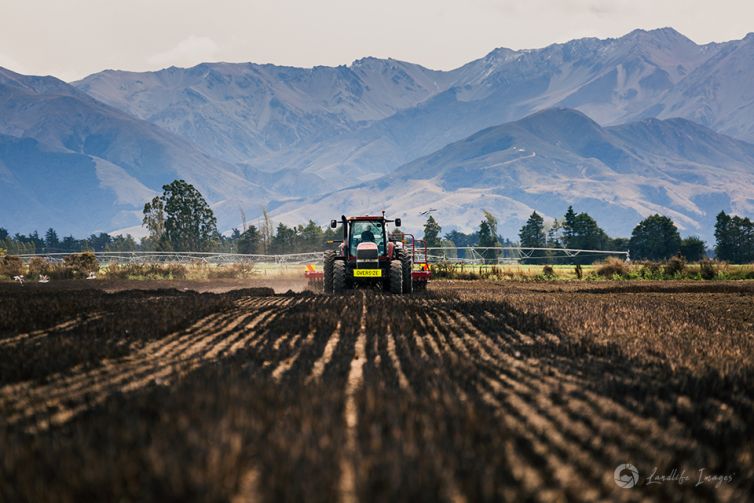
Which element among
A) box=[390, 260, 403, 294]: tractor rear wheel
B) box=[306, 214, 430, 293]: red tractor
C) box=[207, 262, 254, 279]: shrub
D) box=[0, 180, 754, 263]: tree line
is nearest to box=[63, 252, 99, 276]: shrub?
box=[207, 262, 254, 279]: shrub

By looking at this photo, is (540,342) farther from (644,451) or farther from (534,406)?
(644,451)

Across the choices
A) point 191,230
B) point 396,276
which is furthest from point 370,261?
point 191,230

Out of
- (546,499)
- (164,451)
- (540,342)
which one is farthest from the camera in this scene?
(540,342)

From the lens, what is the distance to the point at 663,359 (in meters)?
10.5

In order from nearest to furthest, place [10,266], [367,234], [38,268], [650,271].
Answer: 1. [367,234]
2. [650,271]
3. [38,268]
4. [10,266]

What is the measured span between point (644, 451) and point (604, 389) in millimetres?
2276

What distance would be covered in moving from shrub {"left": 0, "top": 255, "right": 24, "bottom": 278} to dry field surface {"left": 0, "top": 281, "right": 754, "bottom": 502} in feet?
123

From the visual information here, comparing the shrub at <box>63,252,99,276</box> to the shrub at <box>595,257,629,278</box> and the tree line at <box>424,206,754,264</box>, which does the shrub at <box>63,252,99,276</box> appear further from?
the tree line at <box>424,206,754,264</box>

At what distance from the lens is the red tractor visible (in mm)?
26078

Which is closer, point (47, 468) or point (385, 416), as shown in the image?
point (47, 468)

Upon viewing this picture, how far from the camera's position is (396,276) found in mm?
25281

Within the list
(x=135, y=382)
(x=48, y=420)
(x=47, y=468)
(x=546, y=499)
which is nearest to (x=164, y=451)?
(x=47, y=468)

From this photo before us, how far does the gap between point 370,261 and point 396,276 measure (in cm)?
143

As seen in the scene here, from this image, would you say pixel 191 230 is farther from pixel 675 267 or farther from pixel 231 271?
pixel 675 267
